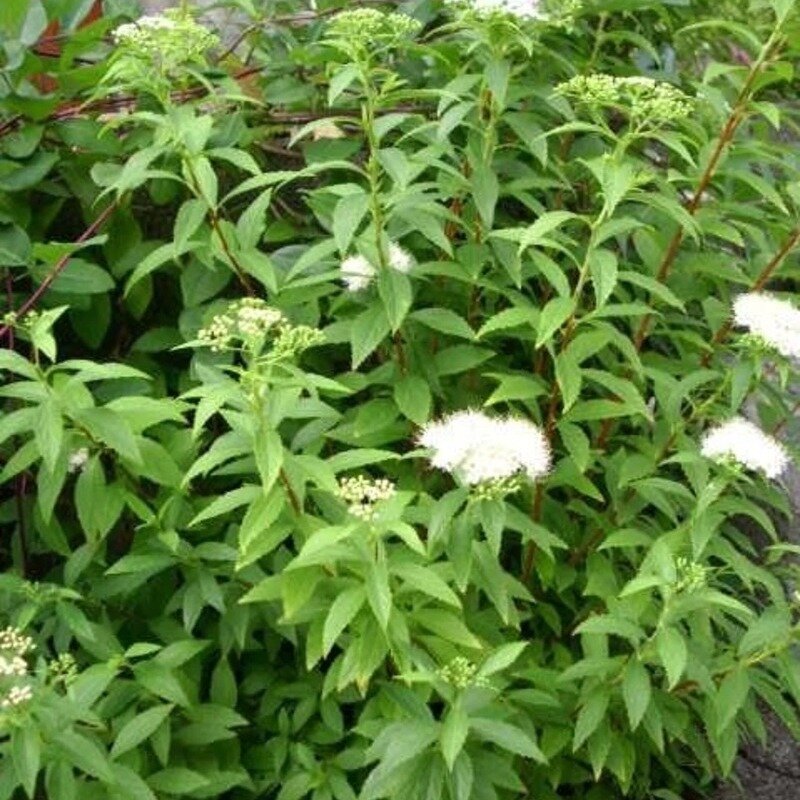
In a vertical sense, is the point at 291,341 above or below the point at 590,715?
above

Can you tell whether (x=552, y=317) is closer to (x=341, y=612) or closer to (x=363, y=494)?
(x=363, y=494)

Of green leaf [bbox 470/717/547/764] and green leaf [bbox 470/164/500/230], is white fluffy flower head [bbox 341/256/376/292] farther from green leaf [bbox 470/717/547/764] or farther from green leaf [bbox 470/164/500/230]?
green leaf [bbox 470/717/547/764]

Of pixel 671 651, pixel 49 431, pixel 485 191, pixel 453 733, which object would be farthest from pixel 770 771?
pixel 49 431

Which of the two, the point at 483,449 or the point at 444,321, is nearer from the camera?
the point at 483,449

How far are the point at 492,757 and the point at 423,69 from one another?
1.43 meters

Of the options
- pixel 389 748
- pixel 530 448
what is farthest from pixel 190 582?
pixel 530 448

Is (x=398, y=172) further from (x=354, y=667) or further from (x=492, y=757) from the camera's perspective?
(x=492, y=757)

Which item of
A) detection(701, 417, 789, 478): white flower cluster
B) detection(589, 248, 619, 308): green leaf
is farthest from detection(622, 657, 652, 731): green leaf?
detection(589, 248, 619, 308): green leaf

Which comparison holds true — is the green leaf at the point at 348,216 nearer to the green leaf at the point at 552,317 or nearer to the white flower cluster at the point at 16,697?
the green leaf at the point at 552,317

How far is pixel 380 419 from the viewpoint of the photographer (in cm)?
200

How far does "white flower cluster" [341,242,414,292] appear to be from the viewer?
1911 millimetres

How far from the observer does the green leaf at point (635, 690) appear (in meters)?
1.71

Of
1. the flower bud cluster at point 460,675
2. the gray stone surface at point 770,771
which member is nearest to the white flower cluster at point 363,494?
the flower bud cluster at point 460,675

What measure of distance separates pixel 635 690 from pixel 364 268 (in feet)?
2.67
